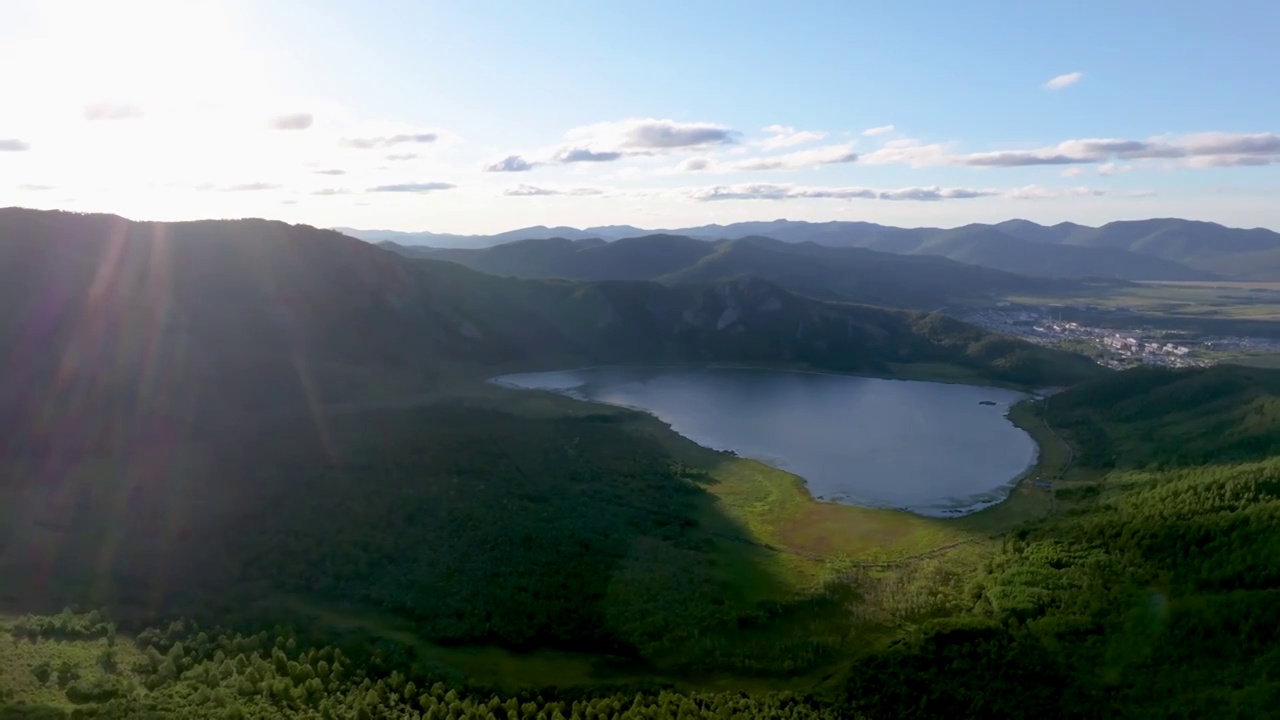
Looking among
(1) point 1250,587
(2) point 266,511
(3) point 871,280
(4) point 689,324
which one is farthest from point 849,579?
(3) point 871,280

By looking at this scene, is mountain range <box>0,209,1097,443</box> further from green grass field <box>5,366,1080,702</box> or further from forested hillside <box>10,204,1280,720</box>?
green grass field <box>5,366,1080,702</box>

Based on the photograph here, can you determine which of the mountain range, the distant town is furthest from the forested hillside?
the distant town

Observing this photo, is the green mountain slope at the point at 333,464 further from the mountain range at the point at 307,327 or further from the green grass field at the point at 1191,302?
the green grass field at the point at 1191,302

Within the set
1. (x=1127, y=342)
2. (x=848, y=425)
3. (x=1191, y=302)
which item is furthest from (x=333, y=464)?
(x=1191, y=302)

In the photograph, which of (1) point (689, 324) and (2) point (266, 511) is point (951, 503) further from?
(1) point (689, 324)

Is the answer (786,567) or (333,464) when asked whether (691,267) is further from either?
(786,567)

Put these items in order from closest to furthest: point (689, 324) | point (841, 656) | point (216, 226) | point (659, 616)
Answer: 1. point (841, 656)
2. point (659, 616)
3. point (216, 226)
4. point (689, 324)
